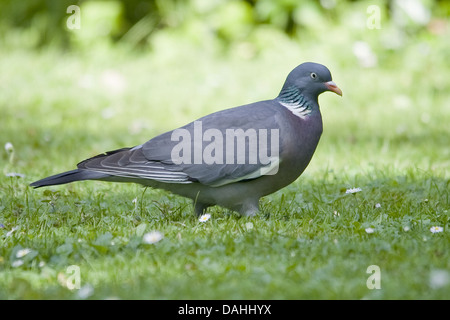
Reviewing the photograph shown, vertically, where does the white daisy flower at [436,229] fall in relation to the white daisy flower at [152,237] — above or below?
above

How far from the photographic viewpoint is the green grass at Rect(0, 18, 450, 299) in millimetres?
2775

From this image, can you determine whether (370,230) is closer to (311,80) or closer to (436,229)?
(436,229)

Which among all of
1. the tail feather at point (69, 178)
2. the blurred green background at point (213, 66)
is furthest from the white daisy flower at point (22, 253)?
the blurred green background at point (213, 66)

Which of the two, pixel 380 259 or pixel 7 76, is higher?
pixel 7 76

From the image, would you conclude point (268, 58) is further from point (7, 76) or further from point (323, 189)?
point (323, 189)

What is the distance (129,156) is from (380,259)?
1.50 m

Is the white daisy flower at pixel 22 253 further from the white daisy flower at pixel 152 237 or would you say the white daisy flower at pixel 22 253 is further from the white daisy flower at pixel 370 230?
the white daisy flower at pixel 370 230

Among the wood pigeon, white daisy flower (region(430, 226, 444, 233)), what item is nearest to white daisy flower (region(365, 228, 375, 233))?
white daisy flower (region(430, 226, 444, 233))

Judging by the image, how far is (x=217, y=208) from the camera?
426 cm

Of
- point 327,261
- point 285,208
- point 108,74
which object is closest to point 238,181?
point 285,208

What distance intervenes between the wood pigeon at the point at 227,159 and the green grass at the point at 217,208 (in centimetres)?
17

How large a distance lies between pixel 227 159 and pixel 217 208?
0.62 meters

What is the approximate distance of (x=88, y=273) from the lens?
2855mm

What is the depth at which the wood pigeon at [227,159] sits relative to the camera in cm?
368
